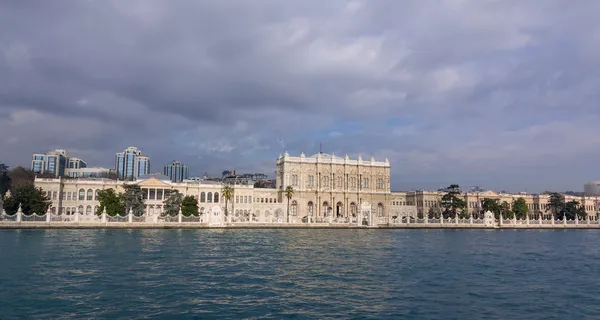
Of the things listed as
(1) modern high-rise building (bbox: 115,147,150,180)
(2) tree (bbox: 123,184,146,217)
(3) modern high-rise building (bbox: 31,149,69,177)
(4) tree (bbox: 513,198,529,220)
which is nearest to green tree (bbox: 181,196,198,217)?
(2) tree (bbox: 123,184,146,217)

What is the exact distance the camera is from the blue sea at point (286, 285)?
12.1 metres

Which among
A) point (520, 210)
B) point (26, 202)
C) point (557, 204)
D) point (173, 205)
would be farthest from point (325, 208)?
point (26, 202)

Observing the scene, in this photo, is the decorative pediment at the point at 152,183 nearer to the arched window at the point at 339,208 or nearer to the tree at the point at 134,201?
the tree at the point at 134,201

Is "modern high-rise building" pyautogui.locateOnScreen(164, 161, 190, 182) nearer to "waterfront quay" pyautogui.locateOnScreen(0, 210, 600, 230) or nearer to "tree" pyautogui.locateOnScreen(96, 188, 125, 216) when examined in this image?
"waterfront quay" pyautogui.locateOnScreen(0, 210, 600, 230)

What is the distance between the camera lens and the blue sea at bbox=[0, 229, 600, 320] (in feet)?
39.8

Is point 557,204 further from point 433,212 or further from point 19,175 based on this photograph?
point 19,175

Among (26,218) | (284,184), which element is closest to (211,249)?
(26,218)

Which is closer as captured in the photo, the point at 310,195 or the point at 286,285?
the point at 286,285

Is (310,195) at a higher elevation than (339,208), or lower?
higher

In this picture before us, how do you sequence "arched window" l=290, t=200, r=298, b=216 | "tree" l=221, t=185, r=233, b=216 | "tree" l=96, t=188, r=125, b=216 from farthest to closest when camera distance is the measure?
1. "arched window" l=290, t=200, r=298, b=216
2. "tree" l=221, t=185, r=233, b=216
3. "tree" l=96, t=188, r=125, b=216

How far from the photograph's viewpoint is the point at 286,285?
619 inches

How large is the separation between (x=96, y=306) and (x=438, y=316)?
8869mm

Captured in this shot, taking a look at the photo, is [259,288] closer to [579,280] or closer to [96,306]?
[96,306]

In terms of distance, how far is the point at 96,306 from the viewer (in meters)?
12.2
